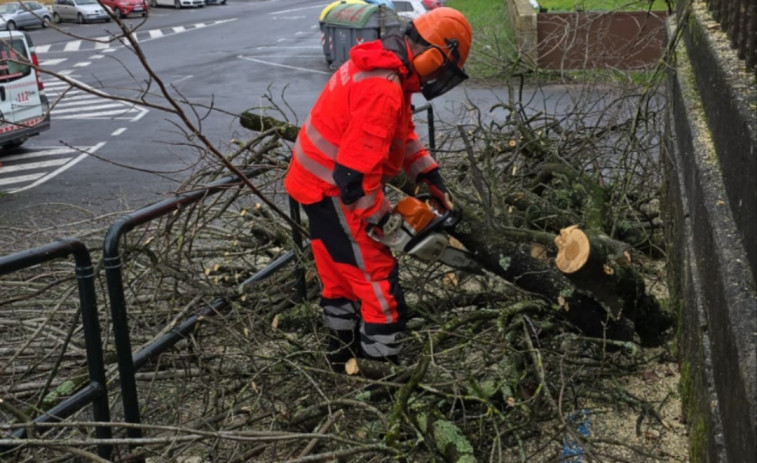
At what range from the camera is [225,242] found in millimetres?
5348

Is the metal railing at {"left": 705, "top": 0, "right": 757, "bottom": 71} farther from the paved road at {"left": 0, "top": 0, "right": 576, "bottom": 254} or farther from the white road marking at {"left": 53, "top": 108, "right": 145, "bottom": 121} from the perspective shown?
the white road marking at {"left": 53, "top": 108, "right": 145, "bottom": 121}

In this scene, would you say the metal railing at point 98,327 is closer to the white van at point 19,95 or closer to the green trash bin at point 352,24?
the white van at point 19,95

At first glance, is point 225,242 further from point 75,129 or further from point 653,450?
point 75,129

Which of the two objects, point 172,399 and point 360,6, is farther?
point 360,6

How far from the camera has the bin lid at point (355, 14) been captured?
704 inches

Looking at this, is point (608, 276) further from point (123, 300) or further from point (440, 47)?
point (123, 300)

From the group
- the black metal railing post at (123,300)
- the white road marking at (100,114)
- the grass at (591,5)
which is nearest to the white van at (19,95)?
the white road marking at (100,114)

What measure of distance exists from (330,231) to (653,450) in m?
1.50

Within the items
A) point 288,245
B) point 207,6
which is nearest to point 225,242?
point 288,245

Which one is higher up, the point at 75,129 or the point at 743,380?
the point at 743,380

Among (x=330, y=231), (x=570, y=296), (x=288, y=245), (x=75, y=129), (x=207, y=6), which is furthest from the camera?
(x=207, y=6)

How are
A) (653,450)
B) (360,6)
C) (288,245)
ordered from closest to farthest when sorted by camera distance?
1. (653,450)
2. (288,245)
3. (360,6)

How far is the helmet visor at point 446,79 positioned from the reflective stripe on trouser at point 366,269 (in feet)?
1.93

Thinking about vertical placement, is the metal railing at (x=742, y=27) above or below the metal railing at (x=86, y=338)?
above
